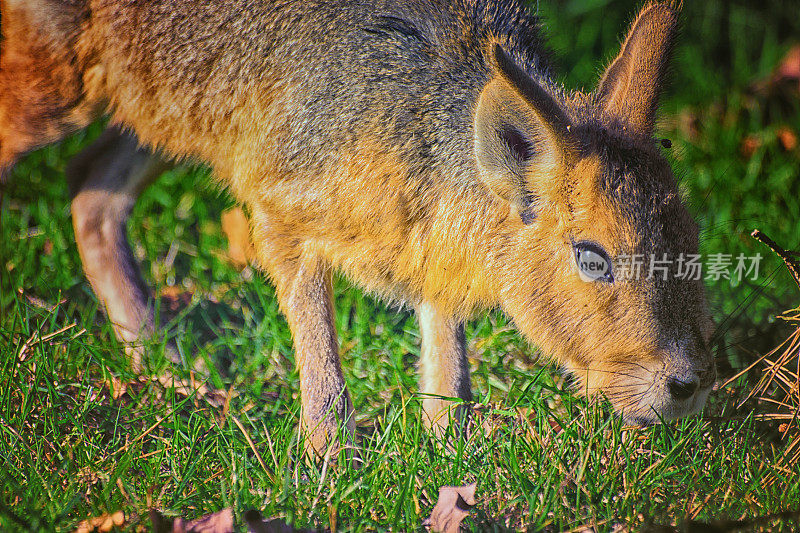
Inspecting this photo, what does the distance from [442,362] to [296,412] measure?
616 mm

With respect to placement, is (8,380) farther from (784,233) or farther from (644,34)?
(784,233)

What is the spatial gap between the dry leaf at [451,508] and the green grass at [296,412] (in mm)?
60

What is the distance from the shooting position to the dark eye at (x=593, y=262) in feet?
8.15

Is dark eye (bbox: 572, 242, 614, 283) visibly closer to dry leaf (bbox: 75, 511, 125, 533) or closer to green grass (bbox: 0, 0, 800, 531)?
green grass (bbox: 0, 0, 800, 531)

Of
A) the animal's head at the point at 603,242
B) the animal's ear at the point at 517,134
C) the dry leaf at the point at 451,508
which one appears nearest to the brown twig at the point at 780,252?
the animal's head at the point at 603,242

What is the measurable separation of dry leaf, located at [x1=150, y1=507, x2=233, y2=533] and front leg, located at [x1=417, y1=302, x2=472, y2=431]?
1.12 m

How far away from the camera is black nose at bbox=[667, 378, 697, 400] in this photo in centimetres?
246

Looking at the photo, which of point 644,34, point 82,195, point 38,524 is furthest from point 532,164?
point 82,195

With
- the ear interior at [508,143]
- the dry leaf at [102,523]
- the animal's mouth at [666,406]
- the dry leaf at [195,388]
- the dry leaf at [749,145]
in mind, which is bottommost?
the dry leaf at [195,388]

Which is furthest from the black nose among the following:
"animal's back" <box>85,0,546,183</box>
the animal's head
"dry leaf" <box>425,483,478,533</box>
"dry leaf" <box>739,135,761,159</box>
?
"dry leaf" <box>739,135,761,159</box>

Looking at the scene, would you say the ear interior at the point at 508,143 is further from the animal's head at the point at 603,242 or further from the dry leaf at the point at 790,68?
the dry leaf at the point at 790,68

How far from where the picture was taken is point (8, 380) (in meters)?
2.92

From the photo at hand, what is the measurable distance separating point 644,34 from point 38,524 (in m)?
2.39

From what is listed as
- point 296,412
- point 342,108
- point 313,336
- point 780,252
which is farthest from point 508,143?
point 296,412
